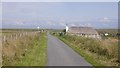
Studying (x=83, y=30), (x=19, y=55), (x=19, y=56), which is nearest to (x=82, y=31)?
(x=83, y=30)

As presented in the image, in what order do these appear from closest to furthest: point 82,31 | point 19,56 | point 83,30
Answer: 1. point 19,56
2. point 82,31
3. point 83,30

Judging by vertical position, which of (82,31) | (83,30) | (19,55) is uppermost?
(19,55)

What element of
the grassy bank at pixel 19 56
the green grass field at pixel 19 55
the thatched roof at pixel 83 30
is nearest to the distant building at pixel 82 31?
the thatched roof at pixel 83 30

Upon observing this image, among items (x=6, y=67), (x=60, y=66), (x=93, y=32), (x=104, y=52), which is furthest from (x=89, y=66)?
(x=93, y=32)

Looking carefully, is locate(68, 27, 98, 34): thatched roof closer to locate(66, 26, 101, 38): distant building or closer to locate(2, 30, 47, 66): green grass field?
locate(66, 26, 101, 38): distant building

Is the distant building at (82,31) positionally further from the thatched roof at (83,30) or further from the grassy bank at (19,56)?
the grassy bank at (19,56)

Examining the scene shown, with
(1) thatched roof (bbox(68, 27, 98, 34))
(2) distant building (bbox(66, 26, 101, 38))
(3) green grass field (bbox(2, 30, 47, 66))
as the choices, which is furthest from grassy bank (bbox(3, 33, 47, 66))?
(1) thatched roof (bbox(68, 27, 98, 34))

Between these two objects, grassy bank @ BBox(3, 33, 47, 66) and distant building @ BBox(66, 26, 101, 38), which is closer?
grassy bank @ BBox(3, 33, 47, 66)

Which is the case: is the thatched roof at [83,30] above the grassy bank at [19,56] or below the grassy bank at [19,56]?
below

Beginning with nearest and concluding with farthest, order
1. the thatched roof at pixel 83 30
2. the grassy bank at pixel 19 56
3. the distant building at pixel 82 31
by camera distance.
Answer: the grassy bank at pixel 19 56, the distant building at pixel 82 31, the thatched roof at pixel 83 30

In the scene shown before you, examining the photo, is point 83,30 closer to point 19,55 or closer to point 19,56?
point 19,55

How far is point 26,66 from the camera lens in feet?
50.0

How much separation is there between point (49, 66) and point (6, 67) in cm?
237

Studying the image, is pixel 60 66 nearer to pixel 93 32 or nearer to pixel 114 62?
pixel 114 62
